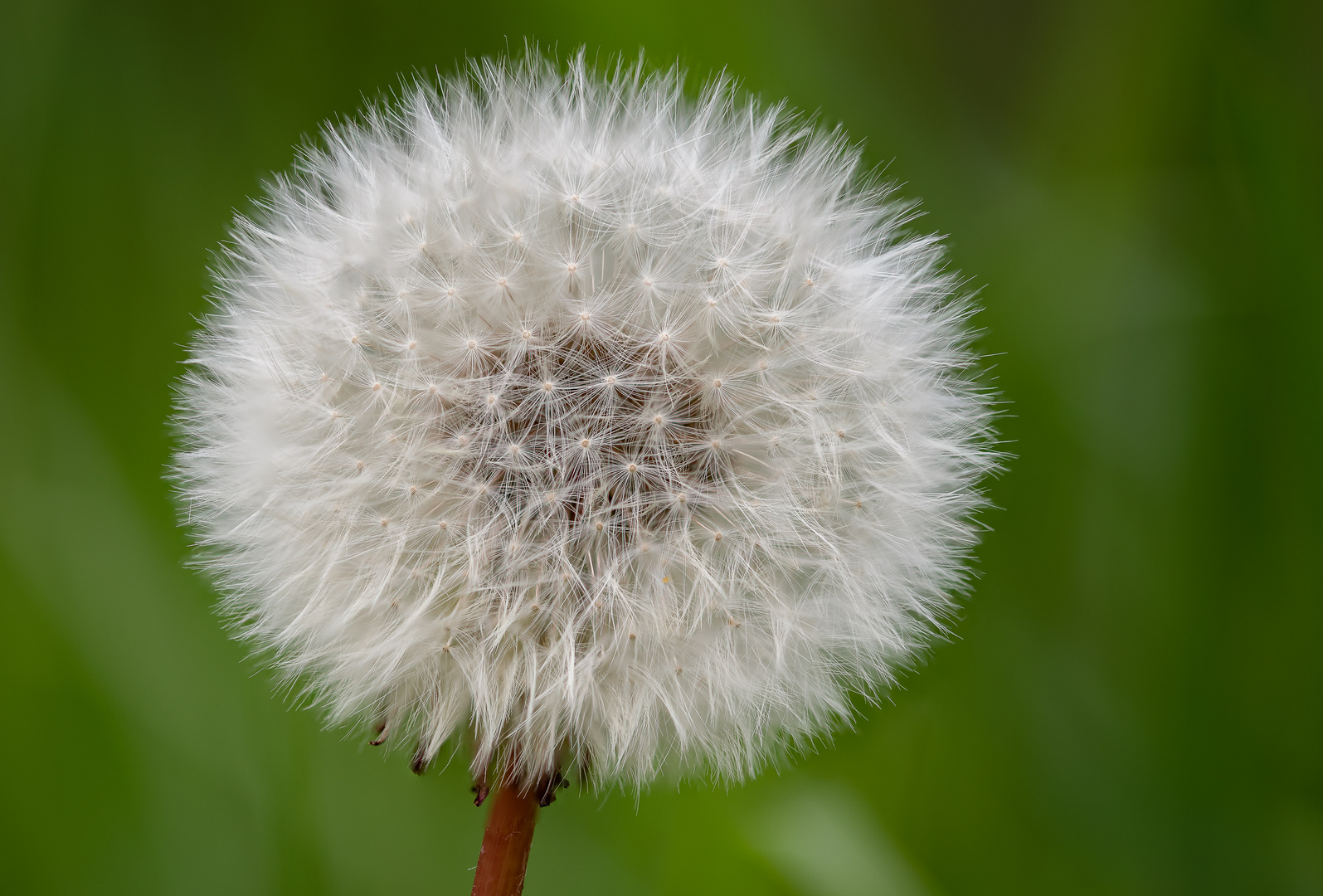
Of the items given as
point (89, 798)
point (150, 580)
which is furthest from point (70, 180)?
point (89, 798)

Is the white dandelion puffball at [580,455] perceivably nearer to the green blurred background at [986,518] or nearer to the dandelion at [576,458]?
the dandelion at [576,458]

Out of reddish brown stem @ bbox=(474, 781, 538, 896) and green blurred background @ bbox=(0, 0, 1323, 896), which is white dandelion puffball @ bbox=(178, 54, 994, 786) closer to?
reddish brown stem @ bbox=(474, 781, 538, 896)

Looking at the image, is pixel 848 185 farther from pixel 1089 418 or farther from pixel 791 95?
pixel 1089 418

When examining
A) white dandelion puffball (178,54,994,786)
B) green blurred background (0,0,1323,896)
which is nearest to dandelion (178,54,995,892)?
white dandelion puffball (178,54,994,786)

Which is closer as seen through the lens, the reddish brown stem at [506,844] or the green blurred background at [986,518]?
the reddish brown stem at [506,844]

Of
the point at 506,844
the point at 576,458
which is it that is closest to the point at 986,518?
the point at 576,458

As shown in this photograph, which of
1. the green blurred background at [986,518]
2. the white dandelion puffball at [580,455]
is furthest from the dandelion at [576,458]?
the green blurred background at [986,518]
